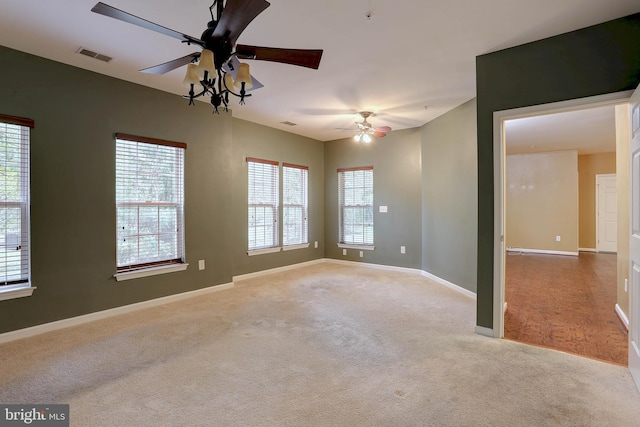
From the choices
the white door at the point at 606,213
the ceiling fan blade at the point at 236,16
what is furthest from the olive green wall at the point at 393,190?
the white door at the point at 606,213

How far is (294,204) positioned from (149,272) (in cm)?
307

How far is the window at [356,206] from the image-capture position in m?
6.45

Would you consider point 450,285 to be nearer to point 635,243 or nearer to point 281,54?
point 635,243

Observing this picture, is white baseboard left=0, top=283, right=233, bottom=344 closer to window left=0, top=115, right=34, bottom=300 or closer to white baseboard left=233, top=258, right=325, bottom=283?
window left=0, top=115, right=34, bottom=300

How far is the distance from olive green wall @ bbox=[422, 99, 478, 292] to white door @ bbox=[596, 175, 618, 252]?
6.09m

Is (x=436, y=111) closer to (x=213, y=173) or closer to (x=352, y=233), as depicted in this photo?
(x=352, y=233)

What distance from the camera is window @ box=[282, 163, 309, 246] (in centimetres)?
618

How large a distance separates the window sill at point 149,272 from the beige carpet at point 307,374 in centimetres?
44

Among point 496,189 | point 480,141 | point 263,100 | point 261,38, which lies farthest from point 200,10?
point 496,189

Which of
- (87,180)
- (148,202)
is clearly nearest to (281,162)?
(148,202)

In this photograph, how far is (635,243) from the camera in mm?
Answer: 2248

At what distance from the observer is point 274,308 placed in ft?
12.7

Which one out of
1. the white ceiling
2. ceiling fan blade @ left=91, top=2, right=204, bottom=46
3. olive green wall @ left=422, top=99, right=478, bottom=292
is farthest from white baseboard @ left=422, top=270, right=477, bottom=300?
ceiling fan blade @ left=91, top=2, right=204, bottom=46

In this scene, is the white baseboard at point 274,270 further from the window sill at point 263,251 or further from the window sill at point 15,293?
the window sill at point 15,293
